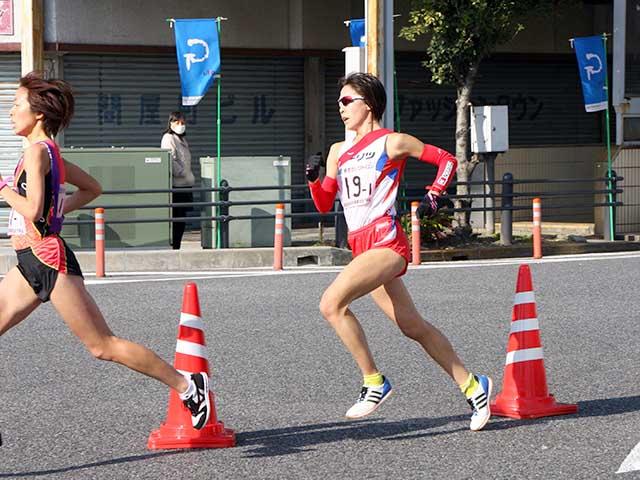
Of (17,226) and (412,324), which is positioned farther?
(412,324)

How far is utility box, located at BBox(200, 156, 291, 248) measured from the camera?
19906mm

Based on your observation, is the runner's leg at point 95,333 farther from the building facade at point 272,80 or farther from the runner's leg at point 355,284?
the building facade at point 272,80

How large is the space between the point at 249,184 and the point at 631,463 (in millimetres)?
14020

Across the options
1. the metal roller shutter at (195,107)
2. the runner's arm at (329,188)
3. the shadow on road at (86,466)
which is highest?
the metal roller shutter at (195,107)

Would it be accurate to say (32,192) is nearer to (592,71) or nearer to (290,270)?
→ (290,270)

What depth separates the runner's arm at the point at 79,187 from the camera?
276 inches

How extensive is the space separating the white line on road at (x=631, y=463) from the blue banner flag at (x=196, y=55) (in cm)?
1419

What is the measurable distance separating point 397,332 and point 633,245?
394 inches

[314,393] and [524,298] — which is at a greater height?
[524,298]

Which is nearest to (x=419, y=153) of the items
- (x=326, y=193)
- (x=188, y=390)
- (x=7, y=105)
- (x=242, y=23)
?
(x=326, y=193)

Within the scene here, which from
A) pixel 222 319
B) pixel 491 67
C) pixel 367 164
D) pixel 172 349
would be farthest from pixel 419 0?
pixel 367 164

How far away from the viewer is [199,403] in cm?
700

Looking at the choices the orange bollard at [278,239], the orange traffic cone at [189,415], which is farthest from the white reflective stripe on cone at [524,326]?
the orange bollard at [278,239]

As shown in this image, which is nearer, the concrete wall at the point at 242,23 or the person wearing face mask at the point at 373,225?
the person wearing face mask at the point at 373,225
